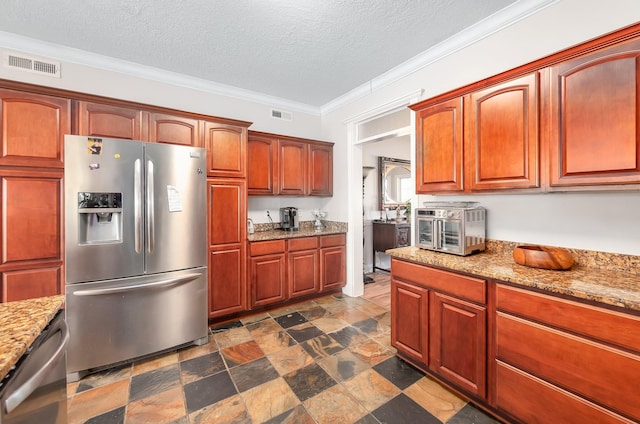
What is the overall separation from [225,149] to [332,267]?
2109mm

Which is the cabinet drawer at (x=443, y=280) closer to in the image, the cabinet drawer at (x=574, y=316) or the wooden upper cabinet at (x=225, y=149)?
the cabinet drawer at (x=574, y=316)

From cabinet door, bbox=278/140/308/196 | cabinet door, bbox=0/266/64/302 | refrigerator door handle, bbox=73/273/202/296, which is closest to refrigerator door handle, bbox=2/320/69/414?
refrigerator door handle, bbox=73/273/202/296

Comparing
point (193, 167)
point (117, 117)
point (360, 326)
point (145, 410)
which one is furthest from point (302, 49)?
point (145, 410)

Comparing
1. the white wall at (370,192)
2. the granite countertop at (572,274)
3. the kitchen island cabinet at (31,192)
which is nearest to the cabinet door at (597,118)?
the granite countertop at (572,274)

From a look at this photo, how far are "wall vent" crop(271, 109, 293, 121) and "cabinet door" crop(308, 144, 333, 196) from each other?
62cm

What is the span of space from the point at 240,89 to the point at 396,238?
3391 millimetres

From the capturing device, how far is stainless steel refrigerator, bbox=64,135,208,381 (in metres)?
2.04

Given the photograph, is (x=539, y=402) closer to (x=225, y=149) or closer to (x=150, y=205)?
(x=150, y=205)

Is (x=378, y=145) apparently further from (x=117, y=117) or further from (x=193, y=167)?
(x=117, y=117)

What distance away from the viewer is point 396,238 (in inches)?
182

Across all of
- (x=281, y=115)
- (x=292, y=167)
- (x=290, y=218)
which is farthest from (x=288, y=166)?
(x=281, y=115)

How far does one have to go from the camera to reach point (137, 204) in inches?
86.9

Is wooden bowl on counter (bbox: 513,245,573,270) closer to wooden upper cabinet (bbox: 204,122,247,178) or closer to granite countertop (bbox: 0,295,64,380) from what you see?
granite countertop (bbox: 0,295,64,380)

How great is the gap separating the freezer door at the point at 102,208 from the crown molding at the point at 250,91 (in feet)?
4.28
